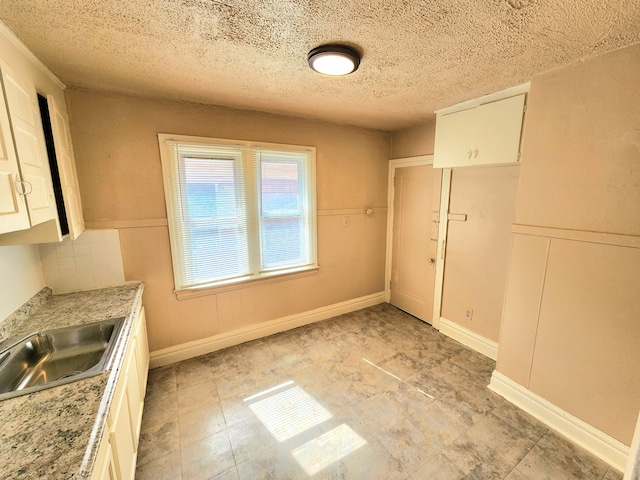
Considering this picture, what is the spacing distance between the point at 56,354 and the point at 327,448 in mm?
1775

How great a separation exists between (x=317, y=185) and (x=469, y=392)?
2506 millimetres

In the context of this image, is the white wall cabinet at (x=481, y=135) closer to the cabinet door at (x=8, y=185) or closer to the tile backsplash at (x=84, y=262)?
the cabinet door at (x=8, y=185)

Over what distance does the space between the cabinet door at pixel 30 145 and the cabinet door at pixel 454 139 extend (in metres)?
2.99

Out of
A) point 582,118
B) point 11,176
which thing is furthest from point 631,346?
point 11,176

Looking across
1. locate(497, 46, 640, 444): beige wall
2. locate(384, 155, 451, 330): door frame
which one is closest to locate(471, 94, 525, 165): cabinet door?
locate(497, 46, 640, 444): beige wall

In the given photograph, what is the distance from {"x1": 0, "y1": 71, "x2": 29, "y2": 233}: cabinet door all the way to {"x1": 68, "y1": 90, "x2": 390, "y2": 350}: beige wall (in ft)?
3.74

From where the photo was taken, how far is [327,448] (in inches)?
68.7

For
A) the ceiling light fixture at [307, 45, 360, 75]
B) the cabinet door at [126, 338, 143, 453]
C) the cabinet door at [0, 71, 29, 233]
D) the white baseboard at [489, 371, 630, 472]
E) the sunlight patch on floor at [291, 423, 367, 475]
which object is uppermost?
the ceiling light fixture at [307, 45, 360, 75]

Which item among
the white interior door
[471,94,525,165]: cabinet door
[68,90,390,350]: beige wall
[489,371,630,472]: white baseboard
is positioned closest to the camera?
[489,371,630,472]: white baseboard

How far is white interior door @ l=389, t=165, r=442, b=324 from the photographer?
319 cm

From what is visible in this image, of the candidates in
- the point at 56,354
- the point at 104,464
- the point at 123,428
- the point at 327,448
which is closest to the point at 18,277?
the point at 56,354

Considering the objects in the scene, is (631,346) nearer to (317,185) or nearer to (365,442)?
(365,442)

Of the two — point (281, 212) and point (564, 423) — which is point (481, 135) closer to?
point (281, 212)

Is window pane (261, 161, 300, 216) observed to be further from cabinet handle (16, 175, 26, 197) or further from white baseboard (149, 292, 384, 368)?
cabinet handle (16, 175, 26, 197)
